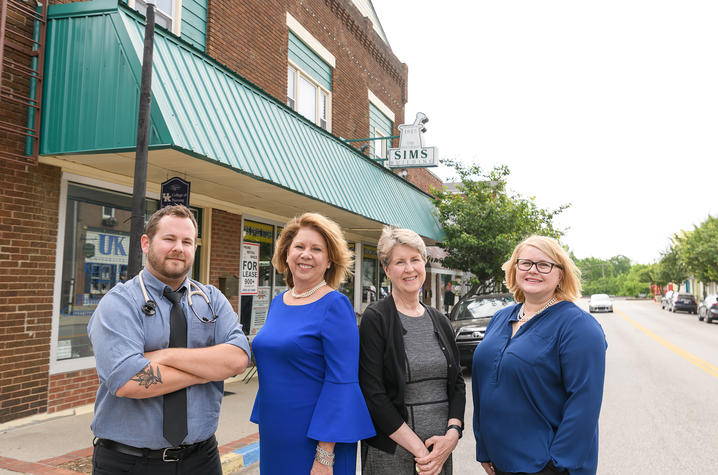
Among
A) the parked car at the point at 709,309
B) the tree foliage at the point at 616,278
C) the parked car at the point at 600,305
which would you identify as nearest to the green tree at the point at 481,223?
the parked car at the point at 709,309

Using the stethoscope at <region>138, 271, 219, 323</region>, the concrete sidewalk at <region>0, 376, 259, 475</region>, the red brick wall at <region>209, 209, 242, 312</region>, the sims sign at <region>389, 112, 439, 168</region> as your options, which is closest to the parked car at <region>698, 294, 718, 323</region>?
the sims sign at <region>389, 112, 439, 168</region>

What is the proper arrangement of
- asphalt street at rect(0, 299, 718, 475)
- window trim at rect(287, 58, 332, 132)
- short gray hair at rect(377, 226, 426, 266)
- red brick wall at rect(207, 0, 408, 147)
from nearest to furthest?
short gray hair at rect(377, 226, 426, 266)
asphalt street at rect(0, 299, 718, 475)
red brick wall at rect(207, 0, 408, 147)
window trim at rect(287, 58, 332, 132)

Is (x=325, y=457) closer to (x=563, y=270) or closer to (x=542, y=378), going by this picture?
(x=542, y=378)

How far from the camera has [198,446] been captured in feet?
7.89

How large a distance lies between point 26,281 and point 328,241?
15.4ft

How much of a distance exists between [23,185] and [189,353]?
473 centimetres

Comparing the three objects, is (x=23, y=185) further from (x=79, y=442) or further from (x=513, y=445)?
(x=513, y=445)

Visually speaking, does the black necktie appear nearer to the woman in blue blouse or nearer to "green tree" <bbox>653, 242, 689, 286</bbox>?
the woman in blue blouse

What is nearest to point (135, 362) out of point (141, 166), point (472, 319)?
point (141, 166)

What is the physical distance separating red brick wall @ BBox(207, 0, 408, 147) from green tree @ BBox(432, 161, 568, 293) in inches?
143

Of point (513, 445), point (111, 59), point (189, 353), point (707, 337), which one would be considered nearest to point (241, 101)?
point (111, 59)

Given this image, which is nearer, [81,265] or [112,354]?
[112,354]

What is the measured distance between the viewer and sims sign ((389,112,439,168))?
45.5 ft

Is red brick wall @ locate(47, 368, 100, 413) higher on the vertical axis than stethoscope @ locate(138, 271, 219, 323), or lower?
lower
